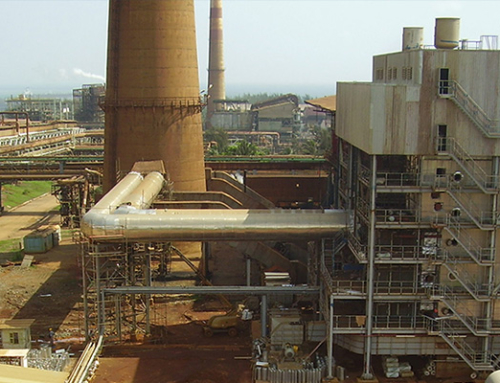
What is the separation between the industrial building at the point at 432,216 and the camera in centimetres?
2327

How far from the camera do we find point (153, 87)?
36656 millimetres

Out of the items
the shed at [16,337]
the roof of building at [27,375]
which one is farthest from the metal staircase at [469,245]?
the shed at [16,337]

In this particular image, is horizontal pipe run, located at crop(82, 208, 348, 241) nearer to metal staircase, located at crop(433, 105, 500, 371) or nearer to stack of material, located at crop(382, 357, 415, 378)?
metal staircase, located at crop(433, 105, 500, 371)

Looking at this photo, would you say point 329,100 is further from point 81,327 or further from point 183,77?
point 81,327

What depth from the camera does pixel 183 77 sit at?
122 feet

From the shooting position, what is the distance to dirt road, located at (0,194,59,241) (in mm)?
49875

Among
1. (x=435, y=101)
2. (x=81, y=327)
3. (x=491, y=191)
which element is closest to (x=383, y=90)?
(x=435, y=101)

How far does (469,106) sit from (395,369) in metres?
9.65

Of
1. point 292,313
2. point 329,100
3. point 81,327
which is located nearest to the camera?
point 292,313

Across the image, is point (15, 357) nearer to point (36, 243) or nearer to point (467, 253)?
point (467, 253)

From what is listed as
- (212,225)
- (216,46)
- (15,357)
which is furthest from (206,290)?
(216,46)

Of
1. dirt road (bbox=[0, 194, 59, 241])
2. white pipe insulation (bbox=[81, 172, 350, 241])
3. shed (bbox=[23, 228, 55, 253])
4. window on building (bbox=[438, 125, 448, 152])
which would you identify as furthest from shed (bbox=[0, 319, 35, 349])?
dirt road (bbox=[0, 194, 59, 241])

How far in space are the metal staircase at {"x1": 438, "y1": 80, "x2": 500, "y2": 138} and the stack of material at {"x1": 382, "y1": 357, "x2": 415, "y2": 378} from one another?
8.66 metres

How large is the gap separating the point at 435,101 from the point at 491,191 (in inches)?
143
